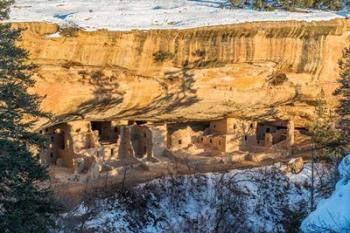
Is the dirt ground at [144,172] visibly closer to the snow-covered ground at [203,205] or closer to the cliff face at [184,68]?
the snow-covered ground at [203,205]

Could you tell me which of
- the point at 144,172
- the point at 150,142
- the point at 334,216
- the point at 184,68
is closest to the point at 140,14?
the point at 184,68

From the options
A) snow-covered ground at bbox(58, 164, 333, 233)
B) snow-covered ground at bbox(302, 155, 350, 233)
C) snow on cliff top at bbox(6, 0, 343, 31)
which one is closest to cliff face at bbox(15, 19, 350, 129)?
snow on cliff top at bbox(6, 0, 343, 31)

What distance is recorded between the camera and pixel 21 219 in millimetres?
8344

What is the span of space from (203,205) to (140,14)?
5.10 m

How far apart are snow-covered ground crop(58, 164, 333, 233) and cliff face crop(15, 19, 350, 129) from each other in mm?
2308

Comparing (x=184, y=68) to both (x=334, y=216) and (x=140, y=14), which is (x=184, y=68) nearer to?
(x=140, y=14)

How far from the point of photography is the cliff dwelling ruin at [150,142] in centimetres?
1700

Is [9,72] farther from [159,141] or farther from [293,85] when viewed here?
[293,85]

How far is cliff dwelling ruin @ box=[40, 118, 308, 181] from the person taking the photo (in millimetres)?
17000

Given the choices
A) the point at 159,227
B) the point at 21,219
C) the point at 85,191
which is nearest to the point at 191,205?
the point at 159,227

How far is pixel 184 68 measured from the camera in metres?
16.3

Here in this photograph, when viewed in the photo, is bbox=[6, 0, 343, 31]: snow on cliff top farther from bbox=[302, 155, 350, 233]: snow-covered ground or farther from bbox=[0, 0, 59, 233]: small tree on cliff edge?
bbox=[302, 155, 350, 233]: snow-covered ground

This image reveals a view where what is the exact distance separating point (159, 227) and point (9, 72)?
7.39 meters

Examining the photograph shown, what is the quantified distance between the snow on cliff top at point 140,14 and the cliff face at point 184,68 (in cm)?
33
